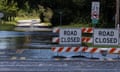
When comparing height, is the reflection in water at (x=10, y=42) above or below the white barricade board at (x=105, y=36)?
below

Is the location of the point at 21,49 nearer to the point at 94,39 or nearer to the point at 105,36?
the point at 94,39

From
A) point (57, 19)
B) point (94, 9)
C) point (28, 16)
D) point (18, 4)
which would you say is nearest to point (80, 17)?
point (57, 19)

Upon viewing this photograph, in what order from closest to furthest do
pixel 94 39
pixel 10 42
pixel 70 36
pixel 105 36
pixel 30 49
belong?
pixel 105 36 < pixel 94 39 < pixel 70 36 < pixel 30 49 < pixel 10 42

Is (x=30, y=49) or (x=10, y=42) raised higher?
(x=30, y=49)

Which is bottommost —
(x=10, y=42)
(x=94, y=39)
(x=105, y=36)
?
(x=10, y=42)

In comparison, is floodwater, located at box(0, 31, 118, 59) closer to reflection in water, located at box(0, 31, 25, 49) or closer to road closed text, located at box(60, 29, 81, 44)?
reflection in water, located at box(0, 31, 25, 49)

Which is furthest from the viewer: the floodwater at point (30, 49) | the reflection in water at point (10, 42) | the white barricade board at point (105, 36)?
the reflection in water at point (10, 42)

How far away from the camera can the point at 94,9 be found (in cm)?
2752

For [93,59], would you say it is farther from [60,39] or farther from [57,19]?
[57,19]

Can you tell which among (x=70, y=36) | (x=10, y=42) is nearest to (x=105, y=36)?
(x=70, y=36)

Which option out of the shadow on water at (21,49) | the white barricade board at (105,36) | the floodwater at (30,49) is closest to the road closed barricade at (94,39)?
the white barricade board at (105,36)

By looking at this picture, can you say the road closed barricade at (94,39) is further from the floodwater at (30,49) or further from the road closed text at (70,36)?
the floodwater at (30,49)

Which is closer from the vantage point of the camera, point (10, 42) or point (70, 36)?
point (70, 36)

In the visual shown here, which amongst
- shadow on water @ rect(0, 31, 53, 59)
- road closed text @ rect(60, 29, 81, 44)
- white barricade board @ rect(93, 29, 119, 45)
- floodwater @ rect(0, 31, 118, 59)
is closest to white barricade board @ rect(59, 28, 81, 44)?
road closed text @ rect(60, 29, 81, 44)
